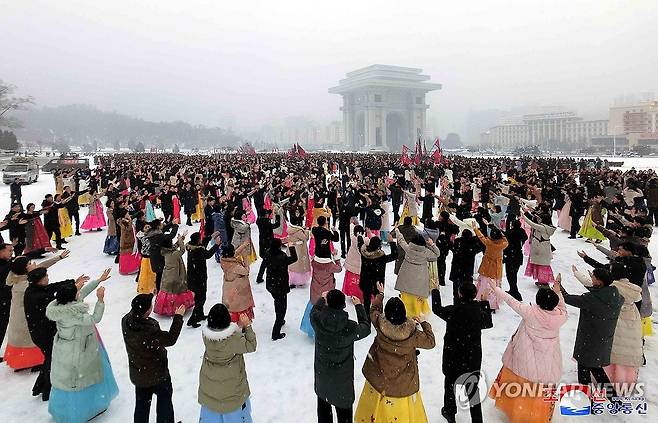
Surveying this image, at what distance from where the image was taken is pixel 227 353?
3.56m

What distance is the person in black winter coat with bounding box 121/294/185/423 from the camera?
11.9 feet

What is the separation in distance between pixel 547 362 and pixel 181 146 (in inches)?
5554

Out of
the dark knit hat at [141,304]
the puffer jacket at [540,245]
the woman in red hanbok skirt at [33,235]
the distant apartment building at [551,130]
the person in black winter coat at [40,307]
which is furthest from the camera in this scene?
the distant apartment building at [551,130]

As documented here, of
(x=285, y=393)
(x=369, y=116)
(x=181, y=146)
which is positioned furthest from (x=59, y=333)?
(x=181, y=146)

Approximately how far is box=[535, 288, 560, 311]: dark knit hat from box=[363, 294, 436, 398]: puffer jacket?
43.7 inches

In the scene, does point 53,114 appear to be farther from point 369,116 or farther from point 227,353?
point 227,353

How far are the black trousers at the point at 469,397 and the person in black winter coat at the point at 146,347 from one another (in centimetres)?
261

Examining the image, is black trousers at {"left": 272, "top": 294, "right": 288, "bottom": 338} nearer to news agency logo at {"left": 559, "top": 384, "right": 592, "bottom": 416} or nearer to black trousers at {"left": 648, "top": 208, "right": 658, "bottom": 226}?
news agency logo at {"left": 559, "top": 384, "right": 592, "bottom": 416}

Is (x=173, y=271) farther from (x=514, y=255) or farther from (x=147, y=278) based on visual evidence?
(x=514, y=255)

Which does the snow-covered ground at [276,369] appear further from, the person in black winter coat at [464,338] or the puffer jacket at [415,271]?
the puffer jacket at [415,271]

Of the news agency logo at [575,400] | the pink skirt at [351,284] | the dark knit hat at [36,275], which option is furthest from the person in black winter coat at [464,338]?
the dark knit hat at [36,275]

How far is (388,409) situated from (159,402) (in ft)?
6.81

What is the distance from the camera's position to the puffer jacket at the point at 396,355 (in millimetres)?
3498

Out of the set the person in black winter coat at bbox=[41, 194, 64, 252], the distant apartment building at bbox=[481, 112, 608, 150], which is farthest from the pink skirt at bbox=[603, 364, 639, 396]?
the distant apartment building at bbox=[481, 112, 608, 150]
